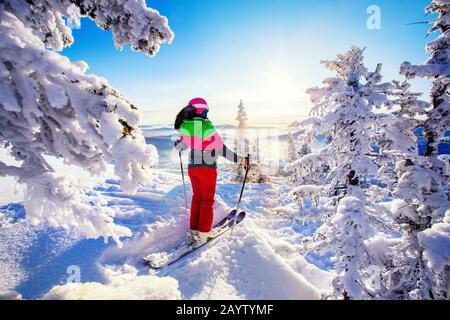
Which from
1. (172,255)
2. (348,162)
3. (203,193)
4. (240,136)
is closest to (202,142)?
(203,193)

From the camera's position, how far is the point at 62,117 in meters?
2.47

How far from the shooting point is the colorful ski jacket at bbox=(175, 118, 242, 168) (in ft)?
18.5

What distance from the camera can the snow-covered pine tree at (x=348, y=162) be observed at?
15.8ft

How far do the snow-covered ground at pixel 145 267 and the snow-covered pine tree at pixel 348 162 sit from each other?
858 millimetres

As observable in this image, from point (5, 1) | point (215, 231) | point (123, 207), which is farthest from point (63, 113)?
point (123, 207)

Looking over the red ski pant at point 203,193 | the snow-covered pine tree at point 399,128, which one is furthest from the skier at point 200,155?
the snow-covered pine tree at point 399,128

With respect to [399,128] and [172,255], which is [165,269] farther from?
[399,128]

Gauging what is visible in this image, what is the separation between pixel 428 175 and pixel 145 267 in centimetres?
653

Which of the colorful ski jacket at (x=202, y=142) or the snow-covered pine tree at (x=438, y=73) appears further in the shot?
the colorful ski jacket at (x=202, y=142)

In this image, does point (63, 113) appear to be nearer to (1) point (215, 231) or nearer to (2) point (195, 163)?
(2) point (195, 163)

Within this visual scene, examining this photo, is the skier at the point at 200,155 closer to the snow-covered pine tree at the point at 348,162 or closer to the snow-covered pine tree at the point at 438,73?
the snow-covered pine tree at the point at 348,162

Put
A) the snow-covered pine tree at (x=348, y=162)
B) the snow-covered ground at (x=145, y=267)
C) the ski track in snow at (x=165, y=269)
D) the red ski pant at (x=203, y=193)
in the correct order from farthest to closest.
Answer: the red ski pant at (x=203, y=193) → the snow-covered pine tree at (x=348, y=162) → the ski track in snow at (x=165, y=269) → the snow-covered ground at (x=145, y=267)

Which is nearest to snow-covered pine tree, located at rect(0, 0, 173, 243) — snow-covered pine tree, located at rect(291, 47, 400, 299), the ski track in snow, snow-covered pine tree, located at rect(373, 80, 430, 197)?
the ski track in snow
